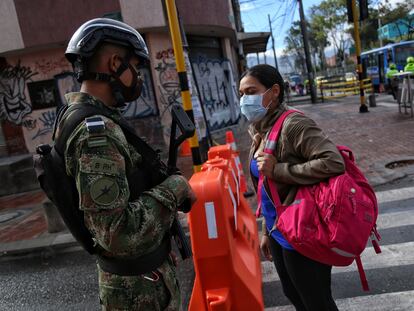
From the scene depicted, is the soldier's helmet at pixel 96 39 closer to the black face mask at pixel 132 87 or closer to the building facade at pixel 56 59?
the black face mask at pixel 132 87

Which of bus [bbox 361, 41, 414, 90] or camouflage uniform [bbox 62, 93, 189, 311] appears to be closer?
camouflage uniform [bbox 62, 93, 189, 311]

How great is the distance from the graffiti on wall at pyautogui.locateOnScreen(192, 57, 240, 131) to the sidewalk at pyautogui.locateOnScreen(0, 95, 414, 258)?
1.09 metres

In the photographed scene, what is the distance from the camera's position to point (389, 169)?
23.7 ft

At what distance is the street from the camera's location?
346 cm

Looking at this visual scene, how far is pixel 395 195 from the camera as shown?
5941 millimetres

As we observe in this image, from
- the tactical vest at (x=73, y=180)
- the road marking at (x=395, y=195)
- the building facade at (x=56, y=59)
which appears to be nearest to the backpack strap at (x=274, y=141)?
the tactical vest at (x=73, y=180)

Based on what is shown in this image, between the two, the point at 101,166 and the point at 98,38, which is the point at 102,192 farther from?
the point at 98,38

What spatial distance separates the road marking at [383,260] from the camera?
394cm

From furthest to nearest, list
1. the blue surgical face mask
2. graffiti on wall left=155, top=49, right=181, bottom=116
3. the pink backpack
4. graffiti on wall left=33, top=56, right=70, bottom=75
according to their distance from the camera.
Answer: graffiti on wall left=33, top=56, right=70, bottom=75 → graffiti on wall left=155, top=49, right=181, bottom=116 → the blue surgical face mask → the pink backpack

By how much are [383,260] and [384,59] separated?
26102 millimetres

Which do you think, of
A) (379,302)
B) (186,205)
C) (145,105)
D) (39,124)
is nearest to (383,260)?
(379,302)

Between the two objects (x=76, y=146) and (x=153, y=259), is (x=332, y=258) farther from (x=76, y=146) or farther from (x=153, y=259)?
(x=76, y=146)

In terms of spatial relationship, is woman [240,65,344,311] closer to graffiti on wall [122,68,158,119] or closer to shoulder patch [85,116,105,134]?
shoulder patch [85,116,105,134]

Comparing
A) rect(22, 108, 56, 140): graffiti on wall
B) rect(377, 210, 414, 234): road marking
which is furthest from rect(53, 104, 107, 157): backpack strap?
rect(22, 108, 56, 140): graffiti on wall
